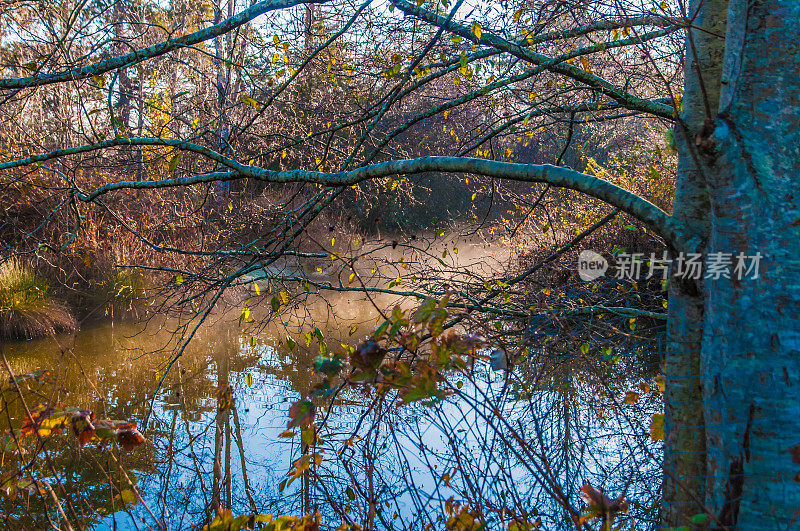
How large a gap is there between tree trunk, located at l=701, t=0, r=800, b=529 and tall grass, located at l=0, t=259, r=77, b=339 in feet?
A: 25.7

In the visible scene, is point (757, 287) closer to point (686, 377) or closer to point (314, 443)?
point (686, 377)

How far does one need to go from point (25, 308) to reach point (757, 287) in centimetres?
831

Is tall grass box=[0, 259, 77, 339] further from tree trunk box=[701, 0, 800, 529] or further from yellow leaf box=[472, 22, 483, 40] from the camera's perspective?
tree trunk box=[701, 0, 800, 529]

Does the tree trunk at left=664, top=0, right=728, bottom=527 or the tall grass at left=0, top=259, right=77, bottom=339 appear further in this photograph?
the tall grass at left=0, top=259, right=77, bottom=339

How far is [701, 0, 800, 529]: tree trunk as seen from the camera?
1.14 m

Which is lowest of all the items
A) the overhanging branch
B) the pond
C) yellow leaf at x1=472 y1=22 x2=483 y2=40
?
the pond

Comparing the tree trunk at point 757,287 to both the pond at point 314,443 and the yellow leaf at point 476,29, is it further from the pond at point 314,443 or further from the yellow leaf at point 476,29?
the yellow leaf at point 476,29

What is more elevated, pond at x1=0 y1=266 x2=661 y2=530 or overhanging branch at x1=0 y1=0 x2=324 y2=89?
overhanging branch at x1=0 y1=0 x2=324 y2=89

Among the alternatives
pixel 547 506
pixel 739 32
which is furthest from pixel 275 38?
pixel 547 506

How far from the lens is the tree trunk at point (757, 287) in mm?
1137

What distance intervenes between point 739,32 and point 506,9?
2034 millimetres

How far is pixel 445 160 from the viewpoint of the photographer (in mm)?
1634

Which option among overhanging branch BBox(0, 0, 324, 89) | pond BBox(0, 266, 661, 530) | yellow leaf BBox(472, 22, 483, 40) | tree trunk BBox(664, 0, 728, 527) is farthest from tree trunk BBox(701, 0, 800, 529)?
overhanging branch BBox(0, 0, 324, 89)

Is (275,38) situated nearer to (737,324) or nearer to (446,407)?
(737,324)
